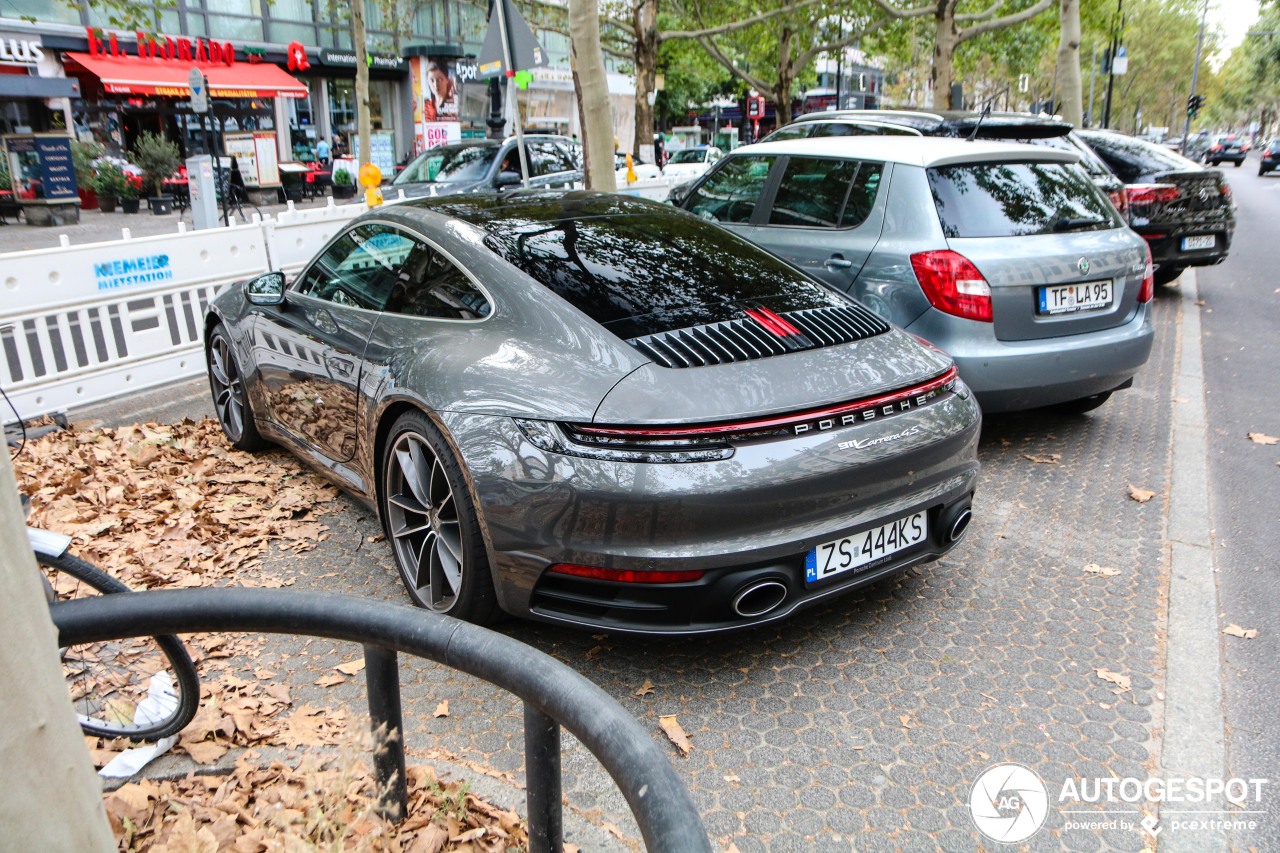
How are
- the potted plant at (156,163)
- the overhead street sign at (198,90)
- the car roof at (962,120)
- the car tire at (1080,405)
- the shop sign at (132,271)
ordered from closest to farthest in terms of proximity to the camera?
1. the car tire at (1080,405)
2. the shop sign at (132,271)
3. the car roof at (962,120)
4. the overhead street sign at (198,90)
5. the potted plant at (156,163)

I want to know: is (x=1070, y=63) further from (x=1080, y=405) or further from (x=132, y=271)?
(x=132, y=271)

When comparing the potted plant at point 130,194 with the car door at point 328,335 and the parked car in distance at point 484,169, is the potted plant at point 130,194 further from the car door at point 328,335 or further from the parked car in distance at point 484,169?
the car door at point 328,335

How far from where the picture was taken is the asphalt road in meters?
3.02

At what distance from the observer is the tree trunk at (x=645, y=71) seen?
79.5 feet

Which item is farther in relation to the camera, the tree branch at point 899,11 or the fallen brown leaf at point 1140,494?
the tree branch at point 899,11

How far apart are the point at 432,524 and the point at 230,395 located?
2866 mm

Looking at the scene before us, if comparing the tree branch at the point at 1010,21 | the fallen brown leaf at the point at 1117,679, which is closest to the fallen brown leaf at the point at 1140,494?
the fallen brown leaf at the point at 1117,679

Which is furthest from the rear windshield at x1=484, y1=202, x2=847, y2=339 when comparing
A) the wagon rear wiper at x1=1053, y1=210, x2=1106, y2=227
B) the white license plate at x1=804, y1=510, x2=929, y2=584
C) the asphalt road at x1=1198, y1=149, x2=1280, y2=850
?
the wagon rear wiper at x1=1053, y1=210, x2=1106, y2=227

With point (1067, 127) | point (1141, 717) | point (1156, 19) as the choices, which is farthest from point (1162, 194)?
point (1156, 19)

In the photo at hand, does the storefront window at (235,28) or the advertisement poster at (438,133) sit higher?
the storefront window at (235,28)

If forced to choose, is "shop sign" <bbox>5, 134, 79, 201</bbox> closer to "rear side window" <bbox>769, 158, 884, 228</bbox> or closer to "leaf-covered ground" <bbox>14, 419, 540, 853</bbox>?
"leaf-covered ground" <bbox>14, 419, 540, 853</bbox>

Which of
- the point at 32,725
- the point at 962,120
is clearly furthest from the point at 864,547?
the point at 962,120

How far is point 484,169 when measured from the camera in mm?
14836

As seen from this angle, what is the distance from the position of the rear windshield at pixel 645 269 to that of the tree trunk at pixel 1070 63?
20.8 m
